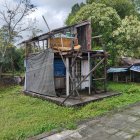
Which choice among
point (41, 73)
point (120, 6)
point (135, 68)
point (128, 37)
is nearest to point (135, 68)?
point (135, 68)

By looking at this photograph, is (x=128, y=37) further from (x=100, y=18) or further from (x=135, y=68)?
(x=135, y=68)

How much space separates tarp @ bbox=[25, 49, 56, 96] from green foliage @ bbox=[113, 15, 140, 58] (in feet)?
23.6

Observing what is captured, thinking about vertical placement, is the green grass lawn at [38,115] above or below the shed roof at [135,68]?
below

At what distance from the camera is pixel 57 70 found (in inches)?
486

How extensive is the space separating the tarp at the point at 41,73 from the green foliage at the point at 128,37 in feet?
23.6

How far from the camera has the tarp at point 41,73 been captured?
11.8m

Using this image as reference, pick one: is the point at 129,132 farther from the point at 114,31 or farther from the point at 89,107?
the point at 114,31

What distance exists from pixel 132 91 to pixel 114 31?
6.53 meters

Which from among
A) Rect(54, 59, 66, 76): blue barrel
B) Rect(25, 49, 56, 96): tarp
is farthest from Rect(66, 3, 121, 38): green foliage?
Rect(54, 59, 66, 76): blue barrel

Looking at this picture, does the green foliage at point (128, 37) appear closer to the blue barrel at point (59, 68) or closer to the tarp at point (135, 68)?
the tarp at point (135, 68)

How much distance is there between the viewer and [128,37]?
1855cm

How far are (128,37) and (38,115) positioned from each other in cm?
1191

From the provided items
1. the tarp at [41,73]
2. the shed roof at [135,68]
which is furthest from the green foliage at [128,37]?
the tarp at [41,73]

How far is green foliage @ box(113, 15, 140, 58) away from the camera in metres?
18.3
